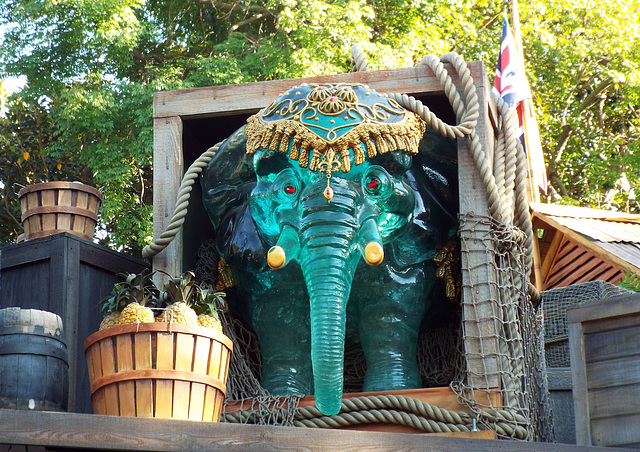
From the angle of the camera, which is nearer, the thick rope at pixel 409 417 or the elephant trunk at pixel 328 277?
the elephant trunk at pixel 328 277

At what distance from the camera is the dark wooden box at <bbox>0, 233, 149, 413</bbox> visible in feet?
14.9

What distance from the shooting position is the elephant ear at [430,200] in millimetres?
4664

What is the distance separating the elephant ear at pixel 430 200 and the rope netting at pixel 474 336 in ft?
0.43

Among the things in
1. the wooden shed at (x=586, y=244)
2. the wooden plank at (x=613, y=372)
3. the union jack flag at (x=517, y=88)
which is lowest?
the wooden plank at (x=613, y=372)

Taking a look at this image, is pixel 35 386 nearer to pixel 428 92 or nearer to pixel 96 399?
pixel 96 399

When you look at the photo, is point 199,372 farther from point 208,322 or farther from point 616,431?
point 616,431

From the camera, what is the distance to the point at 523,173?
4758 millimetres

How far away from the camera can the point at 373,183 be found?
14.4 feet

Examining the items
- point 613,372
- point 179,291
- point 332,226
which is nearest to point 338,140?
point 332,226

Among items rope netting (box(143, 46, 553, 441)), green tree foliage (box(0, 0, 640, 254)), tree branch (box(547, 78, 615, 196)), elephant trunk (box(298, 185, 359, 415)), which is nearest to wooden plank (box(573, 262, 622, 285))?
rope netting (box(143, 46, 553, 441))

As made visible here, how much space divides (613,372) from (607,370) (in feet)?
0.08

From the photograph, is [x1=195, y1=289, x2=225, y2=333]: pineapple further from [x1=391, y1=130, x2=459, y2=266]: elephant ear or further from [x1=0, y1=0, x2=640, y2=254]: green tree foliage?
[x1=0, y1=0, x2=640, y2=254]: green tree foliage

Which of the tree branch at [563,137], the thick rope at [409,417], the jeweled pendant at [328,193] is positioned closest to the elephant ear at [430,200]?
the jeweled pendant at [328,193]

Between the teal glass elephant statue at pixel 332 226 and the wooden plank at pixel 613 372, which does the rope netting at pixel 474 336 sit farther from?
the wooden plank at pixel 613 372
